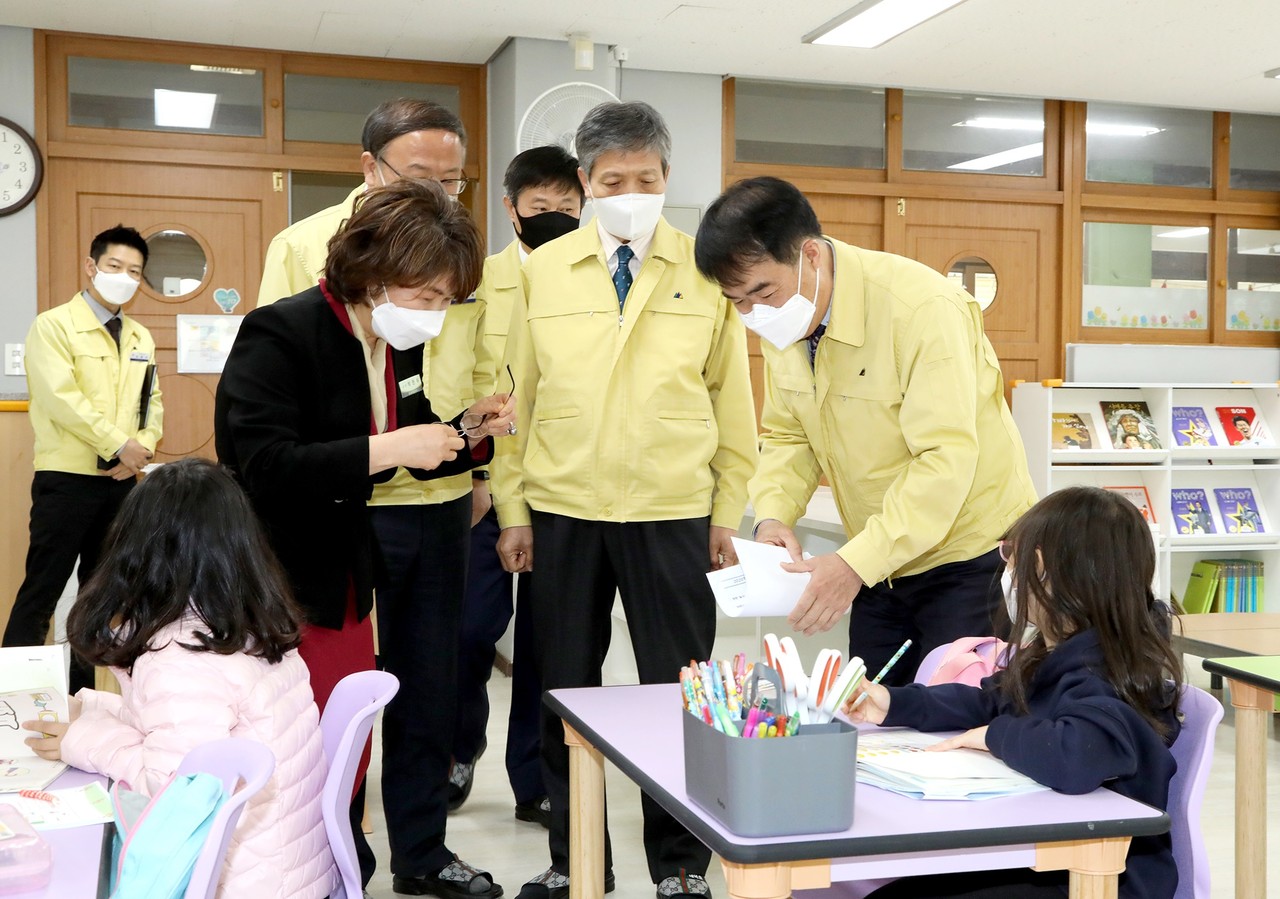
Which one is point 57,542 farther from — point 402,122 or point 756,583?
point 756,583

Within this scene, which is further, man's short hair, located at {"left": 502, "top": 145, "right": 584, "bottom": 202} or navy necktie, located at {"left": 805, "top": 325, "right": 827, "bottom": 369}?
man's short hair, located at {"left": 502, "top": 145, "right": 584, "bottom": 202}

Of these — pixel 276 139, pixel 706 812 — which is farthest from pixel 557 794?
pixel 276 139

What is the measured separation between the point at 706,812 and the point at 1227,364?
7019 millimetres

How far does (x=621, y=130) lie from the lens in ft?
8.05

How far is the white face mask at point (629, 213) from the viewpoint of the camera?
245cm

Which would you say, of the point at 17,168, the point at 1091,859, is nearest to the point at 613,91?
the point at 17,168

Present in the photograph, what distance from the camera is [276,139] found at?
6086mm

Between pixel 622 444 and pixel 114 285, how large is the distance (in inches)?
115

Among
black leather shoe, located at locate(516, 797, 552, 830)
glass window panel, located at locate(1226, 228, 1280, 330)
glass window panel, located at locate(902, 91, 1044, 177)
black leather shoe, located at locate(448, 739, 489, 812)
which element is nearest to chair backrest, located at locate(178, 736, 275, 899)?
black leather shoe, located at locate(516, 797, 552, 830)

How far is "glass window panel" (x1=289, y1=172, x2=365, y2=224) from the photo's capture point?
20.4 ft

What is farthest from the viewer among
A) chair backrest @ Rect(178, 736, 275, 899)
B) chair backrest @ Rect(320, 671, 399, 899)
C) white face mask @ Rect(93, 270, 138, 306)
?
white face mask @ Rect(93, 270, 138, 306)

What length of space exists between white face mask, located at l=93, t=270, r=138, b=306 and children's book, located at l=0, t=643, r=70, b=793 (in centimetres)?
309

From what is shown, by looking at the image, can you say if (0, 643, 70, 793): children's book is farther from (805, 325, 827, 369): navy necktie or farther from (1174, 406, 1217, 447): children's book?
(1174, 406, 1217, 447): children's book

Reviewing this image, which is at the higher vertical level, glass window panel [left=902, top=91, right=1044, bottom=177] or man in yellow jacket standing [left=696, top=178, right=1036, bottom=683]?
glass window panel [left=902, top=91, right=1044, bottom=177]
